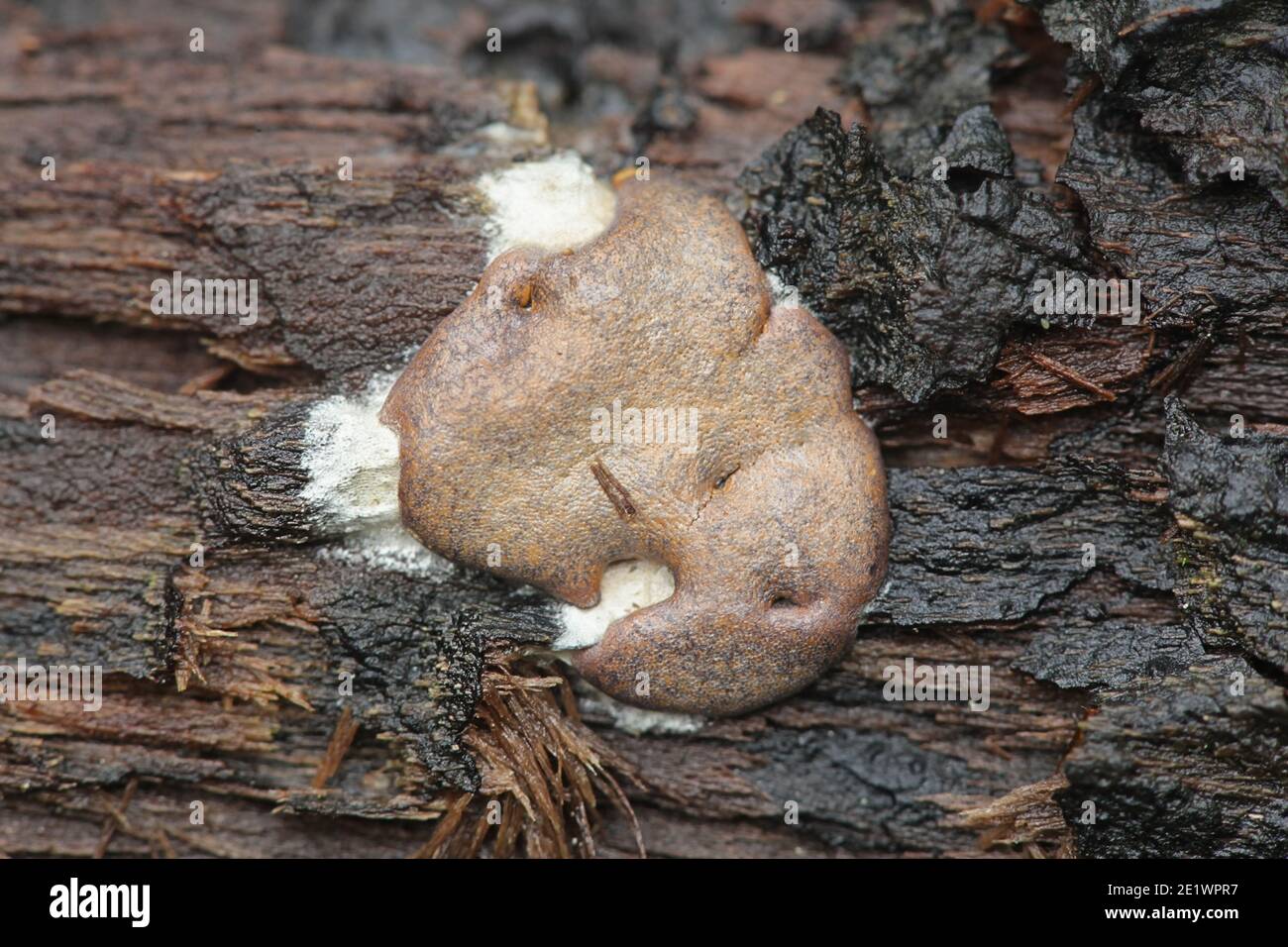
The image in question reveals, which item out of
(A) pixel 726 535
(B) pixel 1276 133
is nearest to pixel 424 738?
(A) pixel 726 535

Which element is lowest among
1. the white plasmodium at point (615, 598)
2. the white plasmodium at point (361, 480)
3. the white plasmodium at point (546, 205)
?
the white plasmodium at point (615, 598)

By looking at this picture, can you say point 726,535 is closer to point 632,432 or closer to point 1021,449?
point 632,432

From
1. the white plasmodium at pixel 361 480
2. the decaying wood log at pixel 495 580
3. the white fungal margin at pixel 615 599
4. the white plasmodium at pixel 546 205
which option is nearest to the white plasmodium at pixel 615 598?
the white fungal margin at pixel 615 599

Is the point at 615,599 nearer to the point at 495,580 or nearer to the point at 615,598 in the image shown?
the point at 615,598

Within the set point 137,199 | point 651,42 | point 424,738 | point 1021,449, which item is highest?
point 651,42

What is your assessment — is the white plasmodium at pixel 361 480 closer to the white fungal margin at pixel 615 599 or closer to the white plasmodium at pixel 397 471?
the white plasmodium at pixel 397 471

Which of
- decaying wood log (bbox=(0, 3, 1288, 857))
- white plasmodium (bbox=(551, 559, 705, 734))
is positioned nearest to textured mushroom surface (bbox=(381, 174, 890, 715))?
white plasmodium (bbox=(551, 559, 705, 734))
